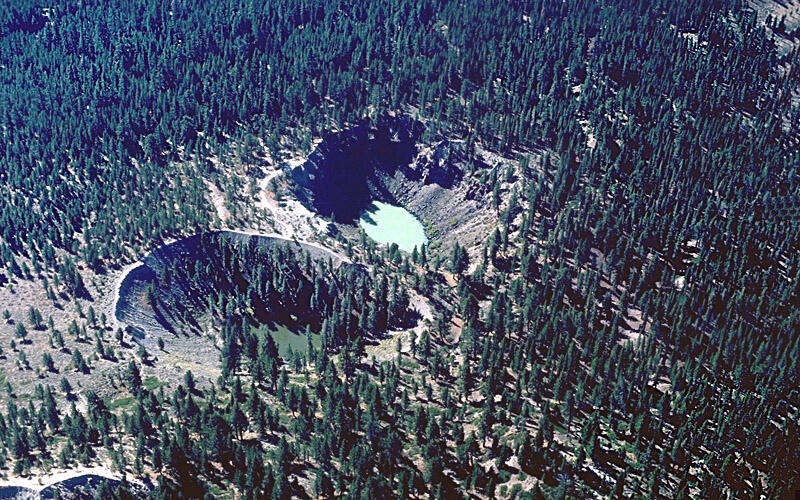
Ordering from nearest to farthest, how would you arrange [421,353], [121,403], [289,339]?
[121,403], [421,353], [289,339]

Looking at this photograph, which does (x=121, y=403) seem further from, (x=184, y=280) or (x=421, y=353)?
Answer: (x=421, y=353)

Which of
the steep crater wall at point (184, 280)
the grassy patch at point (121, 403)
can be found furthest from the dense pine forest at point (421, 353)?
the steep crater wall at point (184, 280)

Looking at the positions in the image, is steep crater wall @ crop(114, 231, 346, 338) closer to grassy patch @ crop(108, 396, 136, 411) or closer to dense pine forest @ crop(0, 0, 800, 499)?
dense pine forest @ crop(0, 0, 800, 499)

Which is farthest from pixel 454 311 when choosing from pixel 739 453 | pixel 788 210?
pixel 788 210

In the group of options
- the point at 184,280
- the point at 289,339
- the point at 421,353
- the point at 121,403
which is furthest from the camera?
the point at 184,280

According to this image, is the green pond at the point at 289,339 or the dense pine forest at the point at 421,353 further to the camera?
the green pond at the point at 289,339

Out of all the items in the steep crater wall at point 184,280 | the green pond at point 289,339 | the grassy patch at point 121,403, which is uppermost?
the steep crater wall at point 184,280

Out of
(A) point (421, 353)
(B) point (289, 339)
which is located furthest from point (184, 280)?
(A) point (421, 353)

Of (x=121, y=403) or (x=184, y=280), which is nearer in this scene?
(x=121, y=403)

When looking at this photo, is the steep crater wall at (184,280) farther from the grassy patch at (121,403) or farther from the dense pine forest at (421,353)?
the grassy patch at (121,403)

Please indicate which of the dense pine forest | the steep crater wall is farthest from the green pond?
the steep crater wall

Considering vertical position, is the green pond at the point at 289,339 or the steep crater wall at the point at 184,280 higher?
the steep crater wall at the point at 184,280

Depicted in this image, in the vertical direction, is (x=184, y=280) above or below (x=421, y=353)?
below
